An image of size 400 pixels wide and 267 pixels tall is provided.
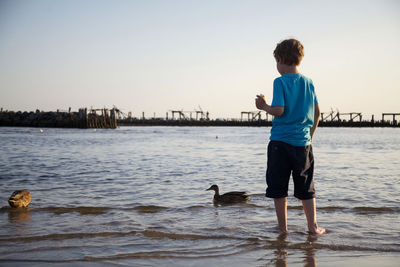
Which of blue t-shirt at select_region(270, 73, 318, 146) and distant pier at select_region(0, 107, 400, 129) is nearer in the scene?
blue t-shirt at select_region(270, 73, 318, 146)

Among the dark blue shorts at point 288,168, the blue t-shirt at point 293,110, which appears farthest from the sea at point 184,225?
the blue t-shirt at point 293,110

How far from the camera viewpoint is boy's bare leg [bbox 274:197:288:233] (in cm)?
362

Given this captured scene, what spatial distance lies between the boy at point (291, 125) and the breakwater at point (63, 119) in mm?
59452

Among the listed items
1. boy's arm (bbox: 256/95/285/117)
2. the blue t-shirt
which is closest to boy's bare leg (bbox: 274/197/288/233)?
the blue t-shirt

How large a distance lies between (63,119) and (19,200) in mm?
64414

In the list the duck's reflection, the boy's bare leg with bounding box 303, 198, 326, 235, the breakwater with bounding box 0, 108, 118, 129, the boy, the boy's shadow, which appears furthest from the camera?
the breakwater with bounding box 0, 108, 118, 129

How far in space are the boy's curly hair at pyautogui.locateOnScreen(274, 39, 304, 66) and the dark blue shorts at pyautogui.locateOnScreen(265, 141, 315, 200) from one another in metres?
0.82

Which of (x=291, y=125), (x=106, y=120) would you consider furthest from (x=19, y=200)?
(x=106, y=120)

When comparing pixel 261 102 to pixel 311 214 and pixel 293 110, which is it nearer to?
pixel 293 110

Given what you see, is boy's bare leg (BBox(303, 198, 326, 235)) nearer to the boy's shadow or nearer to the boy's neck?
the boy's shadow

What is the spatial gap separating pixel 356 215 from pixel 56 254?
12.9 ft

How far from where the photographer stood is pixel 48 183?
7.78m

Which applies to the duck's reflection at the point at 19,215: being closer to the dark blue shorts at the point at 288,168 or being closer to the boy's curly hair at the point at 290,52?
the dark blue shorts at the point at 288,168

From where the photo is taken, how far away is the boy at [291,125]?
134 inches
